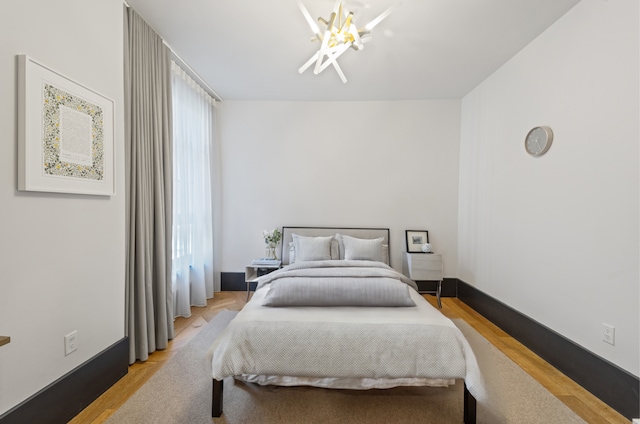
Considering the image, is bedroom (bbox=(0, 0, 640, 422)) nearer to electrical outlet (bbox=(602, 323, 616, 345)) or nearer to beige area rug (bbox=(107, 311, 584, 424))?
electrical outlet (bbox=(602, 323, 616, 345))

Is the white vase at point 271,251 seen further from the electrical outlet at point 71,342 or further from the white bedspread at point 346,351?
the electrical outlet at point 71,342

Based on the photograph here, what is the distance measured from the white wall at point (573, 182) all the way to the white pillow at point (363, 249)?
4.19 feet

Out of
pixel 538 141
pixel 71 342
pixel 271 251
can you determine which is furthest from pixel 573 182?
pixel 71 342

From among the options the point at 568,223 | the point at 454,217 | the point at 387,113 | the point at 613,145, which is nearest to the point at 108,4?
the point at 387,113

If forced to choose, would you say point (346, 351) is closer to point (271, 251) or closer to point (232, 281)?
point (271, 251)

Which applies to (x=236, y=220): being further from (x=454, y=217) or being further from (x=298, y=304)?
(x=454, y=217)

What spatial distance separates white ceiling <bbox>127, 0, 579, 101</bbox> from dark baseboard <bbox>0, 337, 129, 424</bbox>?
2602 mm

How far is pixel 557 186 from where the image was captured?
93.3 inches

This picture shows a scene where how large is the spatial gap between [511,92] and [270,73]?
2584 mm

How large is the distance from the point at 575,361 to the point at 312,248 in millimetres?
2625

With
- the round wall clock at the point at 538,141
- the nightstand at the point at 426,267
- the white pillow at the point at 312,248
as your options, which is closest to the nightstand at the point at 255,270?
the white pillow at the point at 312,248

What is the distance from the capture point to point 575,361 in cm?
212

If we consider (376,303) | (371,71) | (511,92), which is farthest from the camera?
(371,71)

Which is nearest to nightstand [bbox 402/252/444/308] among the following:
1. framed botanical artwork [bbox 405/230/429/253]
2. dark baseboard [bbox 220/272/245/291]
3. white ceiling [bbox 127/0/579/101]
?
framed botanical artwork [bbox 405/230/429/253]
